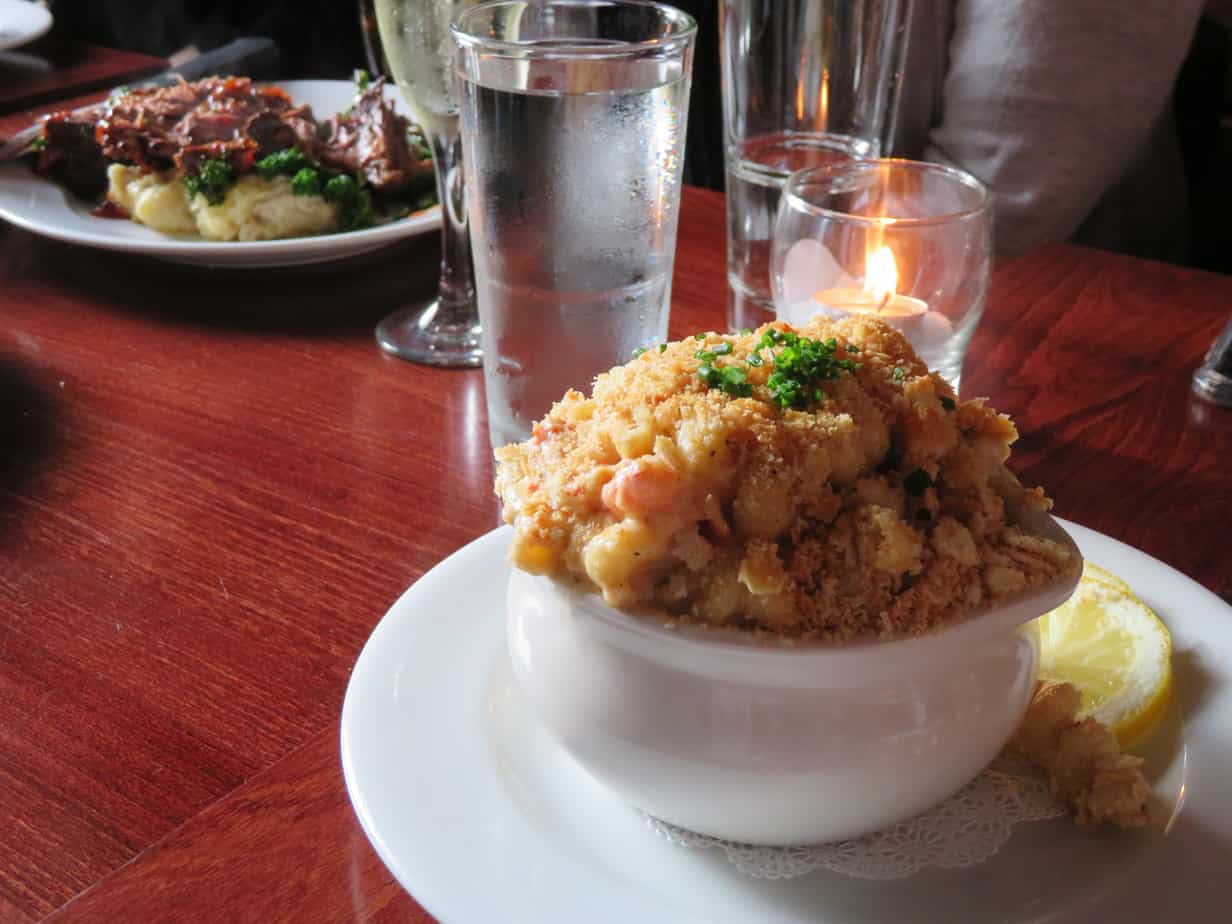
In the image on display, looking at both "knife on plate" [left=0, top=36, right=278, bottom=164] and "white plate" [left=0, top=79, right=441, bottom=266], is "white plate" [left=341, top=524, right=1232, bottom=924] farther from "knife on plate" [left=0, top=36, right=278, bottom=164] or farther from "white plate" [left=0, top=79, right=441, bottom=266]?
"knife on plate" [left=0, top=36, right=278, bottom=164]

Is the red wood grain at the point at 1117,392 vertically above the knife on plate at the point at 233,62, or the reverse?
the knife on plate at the point at 233,62

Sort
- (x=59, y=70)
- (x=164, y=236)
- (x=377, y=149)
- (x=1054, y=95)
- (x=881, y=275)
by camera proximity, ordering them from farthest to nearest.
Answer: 1. (x=59, y=70)
2. (x=1054, y=95)
3. (x=377, y=149)
4. (x=164, y=236)
5. (x=881, y=275)

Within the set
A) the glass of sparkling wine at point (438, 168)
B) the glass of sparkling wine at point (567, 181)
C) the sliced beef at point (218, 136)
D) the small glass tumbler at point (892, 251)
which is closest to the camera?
the glass of sparkling wine at point (567, 181)

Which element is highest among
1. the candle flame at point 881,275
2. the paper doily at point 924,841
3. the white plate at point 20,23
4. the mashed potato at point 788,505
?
the mashed potato at point 788,505

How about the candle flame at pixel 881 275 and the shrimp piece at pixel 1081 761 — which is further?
the candle flame at pixel 881 275

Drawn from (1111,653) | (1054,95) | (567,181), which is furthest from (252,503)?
(1054,95)

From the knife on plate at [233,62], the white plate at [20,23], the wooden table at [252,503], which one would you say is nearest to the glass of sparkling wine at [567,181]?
the wooden table at [252,503]

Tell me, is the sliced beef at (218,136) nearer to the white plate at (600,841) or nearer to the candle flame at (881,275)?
the candle flame at (881,275)

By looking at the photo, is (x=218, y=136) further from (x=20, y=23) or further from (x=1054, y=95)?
(x=1054, y=95)
